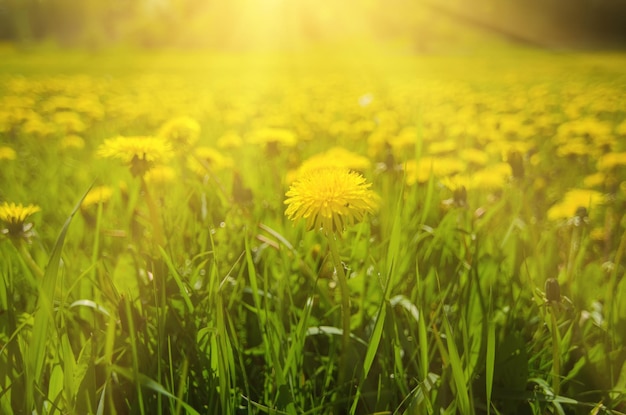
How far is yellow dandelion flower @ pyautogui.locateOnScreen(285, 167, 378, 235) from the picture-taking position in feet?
2.38

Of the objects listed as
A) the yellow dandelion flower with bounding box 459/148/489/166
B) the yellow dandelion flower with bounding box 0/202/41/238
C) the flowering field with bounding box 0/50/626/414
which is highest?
the yellow dandelion flower with bounding box 0/202/41/238

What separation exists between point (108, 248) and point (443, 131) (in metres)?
2.23

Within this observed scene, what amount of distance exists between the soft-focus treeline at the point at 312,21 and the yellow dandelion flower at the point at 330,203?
93.2ft

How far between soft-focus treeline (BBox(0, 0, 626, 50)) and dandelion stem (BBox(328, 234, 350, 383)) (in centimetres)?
2849

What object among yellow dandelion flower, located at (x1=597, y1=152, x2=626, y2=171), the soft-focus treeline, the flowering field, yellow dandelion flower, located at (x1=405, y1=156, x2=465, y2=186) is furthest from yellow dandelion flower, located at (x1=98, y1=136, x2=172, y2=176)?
the soft-focus treeline

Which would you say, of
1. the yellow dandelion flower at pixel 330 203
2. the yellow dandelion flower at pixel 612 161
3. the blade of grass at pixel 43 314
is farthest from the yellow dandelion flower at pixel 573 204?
the blade of grass at pixel 43 314

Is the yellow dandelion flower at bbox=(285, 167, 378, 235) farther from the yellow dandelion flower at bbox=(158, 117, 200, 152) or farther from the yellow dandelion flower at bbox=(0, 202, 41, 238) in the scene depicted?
the yellow dandelion flower at bbox=(158, 117, 200, 152)

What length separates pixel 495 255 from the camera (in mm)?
1169

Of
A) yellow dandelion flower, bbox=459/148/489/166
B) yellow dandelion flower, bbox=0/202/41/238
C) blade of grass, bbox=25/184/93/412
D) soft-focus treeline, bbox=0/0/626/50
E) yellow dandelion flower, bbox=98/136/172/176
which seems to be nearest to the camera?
blade of grass, bbox=25/184/93/412

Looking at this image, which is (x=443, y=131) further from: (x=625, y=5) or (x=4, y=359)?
(x=625, y=5)

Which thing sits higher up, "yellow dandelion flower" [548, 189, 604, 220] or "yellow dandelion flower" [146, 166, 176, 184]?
"yellow dandelion flower" [146, 166, 176, 184]

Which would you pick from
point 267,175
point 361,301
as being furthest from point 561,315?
point 267,175

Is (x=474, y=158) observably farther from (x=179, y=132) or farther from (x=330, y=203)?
(x=330, y=203)

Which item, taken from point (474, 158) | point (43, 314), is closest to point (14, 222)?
point (43, 314)
